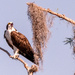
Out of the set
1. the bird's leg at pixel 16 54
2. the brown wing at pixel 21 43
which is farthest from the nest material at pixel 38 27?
the brown wing at pixel 21 43

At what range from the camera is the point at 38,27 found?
284 inches

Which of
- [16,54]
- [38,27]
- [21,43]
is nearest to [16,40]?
[21,43]

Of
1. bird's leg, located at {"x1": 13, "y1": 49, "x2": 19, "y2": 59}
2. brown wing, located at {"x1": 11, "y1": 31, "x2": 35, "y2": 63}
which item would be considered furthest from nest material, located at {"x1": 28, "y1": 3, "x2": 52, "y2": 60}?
brown wing, located at {"x1": 11, "y1": 31, "x2": 35, "y2": 63}

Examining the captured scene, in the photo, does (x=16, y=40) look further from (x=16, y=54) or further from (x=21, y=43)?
(x=16, y=54)

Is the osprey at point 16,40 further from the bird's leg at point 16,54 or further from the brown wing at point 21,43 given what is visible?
the bird's leg at point 16,54

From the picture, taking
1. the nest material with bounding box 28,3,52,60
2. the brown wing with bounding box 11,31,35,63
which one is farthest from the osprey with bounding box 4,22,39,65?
the nest material with bounding box 28,3,52,60

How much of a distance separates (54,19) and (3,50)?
165cm

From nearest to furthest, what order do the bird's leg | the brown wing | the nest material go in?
the nest material
the bird's leg
the brown wing

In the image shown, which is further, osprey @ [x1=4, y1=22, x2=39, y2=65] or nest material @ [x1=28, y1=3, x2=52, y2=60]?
osprey @ [x1=4, y1=22, x2=39, y2=65]

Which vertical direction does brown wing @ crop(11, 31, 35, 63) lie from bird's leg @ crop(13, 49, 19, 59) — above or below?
above

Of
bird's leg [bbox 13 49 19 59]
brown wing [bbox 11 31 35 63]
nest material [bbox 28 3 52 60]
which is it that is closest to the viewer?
nest material [bbox 28 3 52 60]

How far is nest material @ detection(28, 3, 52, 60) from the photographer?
7005mm

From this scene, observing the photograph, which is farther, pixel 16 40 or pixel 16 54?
pixel 16 40

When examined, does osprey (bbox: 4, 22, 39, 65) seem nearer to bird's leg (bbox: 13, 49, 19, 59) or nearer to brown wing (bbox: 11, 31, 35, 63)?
brown wing (bbox: 11, 31, 35, 63)
